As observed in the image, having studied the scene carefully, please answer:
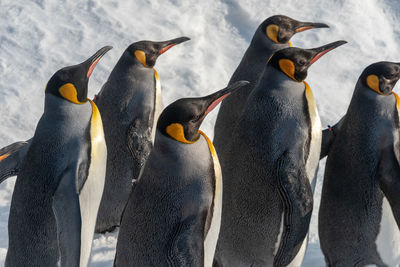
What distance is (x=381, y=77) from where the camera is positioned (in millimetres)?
2574

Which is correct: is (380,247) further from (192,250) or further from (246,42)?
(246,42)

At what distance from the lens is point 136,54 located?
318 centimetres

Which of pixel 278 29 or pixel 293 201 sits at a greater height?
pixel 278 29

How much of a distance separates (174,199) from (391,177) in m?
1.03

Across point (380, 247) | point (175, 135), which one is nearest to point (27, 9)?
point (175, 135)

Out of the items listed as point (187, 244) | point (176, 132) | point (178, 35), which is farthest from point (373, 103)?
point (178, 35)

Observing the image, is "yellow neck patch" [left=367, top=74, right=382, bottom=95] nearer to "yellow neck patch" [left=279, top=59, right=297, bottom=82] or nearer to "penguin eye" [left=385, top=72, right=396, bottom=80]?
"penguin eye" [left=385, top=72, right=396, bottom=80]

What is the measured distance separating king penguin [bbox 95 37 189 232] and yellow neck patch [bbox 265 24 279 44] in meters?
0.63

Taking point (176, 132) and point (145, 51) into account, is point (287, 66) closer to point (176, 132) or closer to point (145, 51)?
point (176, 132)

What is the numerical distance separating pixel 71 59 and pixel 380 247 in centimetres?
320

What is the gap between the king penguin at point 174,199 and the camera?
7.06 feet

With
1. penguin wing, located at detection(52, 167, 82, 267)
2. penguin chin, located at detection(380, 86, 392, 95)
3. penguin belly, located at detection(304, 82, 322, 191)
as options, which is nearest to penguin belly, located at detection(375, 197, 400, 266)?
penguin belly, located at detection(304, 82, 322, 191)

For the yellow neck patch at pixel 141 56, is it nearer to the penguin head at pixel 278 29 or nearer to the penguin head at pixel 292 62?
the penguin head at pixel 278 29

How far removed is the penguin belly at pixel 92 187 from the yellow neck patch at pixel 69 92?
0.13m
